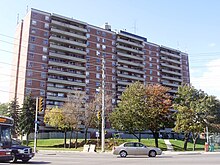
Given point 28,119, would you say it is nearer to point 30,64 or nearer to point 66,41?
point 30,64

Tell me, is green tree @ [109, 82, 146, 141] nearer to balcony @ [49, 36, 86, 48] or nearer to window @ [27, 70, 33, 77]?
window @ [27, 70, 33, 77]

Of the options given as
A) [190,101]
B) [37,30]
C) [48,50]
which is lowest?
[190,101]

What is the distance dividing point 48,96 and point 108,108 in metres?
23.6

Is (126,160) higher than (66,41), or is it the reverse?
(66,41)

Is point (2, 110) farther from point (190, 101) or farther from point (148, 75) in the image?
point (190, 101)

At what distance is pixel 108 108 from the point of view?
5772 cm

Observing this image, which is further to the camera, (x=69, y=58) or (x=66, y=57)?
(x=69, y=58)

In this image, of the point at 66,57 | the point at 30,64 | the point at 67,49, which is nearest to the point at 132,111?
the point at 30,64

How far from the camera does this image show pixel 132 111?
43.4m

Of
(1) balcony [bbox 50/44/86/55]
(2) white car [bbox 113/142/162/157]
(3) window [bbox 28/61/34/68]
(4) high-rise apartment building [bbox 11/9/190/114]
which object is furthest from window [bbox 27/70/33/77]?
(2) white car [bbox 113/142/162/157]

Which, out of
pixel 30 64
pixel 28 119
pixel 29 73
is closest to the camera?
pixel 28 119

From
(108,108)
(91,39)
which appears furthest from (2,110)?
(108,108)

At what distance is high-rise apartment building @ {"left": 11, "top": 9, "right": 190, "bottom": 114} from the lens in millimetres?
75688

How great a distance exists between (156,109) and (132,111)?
11.8 feet
